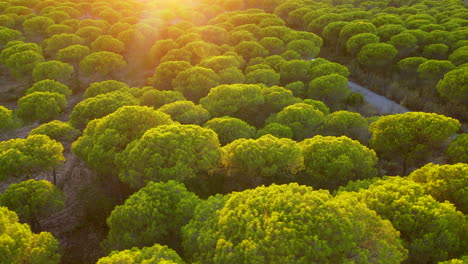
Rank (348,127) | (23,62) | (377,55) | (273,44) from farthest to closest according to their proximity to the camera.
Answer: (273,44)
(377,55)
(23,62)
(348,127)

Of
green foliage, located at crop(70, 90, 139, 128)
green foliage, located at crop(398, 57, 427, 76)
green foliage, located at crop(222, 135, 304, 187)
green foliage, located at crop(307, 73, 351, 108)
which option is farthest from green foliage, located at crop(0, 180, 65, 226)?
green foliage, located at crop(398, 57, 427, 76)

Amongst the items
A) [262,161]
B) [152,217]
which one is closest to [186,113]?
[262,161]

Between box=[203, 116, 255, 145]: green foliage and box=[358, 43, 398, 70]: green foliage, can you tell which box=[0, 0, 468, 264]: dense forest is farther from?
box=[358, 43, 398, 70]: green foliage

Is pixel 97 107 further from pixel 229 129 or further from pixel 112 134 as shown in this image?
pixel 229 129

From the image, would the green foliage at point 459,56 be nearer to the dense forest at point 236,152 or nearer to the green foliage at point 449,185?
the dense forest at point 236,152

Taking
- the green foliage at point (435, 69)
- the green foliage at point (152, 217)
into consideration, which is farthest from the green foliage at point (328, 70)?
the green foliage at point (152, 217)
